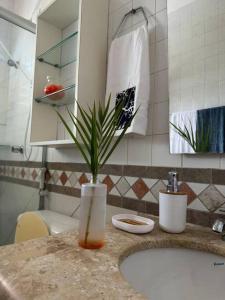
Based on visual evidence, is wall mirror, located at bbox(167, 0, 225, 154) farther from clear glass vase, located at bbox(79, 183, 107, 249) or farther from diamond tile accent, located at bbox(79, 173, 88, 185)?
diamond tile accent, located at bbox(79, 173, 88, 185)

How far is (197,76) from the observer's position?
778mm

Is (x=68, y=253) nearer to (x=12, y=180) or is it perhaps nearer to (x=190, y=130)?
(x=190, y=130)

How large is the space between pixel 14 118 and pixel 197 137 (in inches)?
62.3

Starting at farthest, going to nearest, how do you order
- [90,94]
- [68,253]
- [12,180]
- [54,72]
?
[12,180]
[54,72]
[90,94]
[68,253]

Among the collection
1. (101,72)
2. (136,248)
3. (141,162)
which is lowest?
(136,248)

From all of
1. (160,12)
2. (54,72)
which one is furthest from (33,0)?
(160,12)

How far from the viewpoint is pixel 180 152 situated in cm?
79

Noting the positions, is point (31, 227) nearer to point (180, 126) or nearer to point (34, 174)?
point (34, 174)

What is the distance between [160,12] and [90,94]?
1.49 ft

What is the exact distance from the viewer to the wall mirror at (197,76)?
0.72 m

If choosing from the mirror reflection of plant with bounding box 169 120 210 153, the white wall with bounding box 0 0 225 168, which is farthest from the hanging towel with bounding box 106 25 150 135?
the mirror reflection of plant with bounding box 169 120 210 153

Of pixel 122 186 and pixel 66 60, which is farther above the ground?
pixel 66 60

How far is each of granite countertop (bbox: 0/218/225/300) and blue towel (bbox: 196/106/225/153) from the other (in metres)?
0.27

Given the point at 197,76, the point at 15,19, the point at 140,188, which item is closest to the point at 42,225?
the point at 140,188
